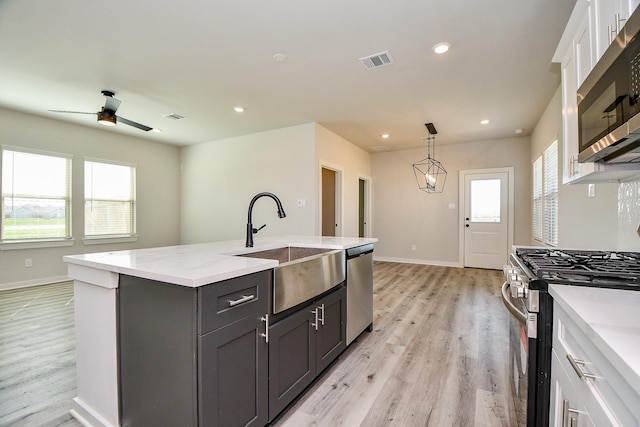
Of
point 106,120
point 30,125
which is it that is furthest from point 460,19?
point 30,125

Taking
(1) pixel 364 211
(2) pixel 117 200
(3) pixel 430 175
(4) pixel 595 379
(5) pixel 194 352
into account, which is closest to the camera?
(4) pixel 595 379

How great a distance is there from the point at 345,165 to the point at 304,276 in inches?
170

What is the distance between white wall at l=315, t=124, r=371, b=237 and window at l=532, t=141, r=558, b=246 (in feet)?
10.2

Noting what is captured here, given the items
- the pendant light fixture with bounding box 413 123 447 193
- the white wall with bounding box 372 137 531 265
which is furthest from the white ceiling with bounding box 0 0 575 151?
the pendant light fixture with bounding box 413 123 447 193

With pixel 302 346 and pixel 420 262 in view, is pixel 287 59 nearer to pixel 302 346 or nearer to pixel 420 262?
pixel 302 346

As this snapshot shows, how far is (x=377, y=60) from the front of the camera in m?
2.85

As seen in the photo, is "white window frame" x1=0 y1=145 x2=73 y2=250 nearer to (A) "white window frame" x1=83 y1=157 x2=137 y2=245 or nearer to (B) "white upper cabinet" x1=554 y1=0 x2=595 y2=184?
(A) "white window frame" x1=83 y1=157 x2=137 y2=245

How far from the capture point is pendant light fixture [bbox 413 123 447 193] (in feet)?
20.4

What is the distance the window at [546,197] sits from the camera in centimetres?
376

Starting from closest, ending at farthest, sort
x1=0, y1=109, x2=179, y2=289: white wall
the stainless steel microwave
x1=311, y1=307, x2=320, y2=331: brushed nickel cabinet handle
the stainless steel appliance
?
the stainless steel microwave
the stainless steel appliance
x1=311, y1=307, x2=320, y2=331: brushed nickel cabinet handle
x1=0, y1=109, x2=179, y2=289: white wall

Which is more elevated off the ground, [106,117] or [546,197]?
[106,117]

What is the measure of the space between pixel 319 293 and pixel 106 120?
11.7ft

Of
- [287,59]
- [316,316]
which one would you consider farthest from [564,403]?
[287,59]

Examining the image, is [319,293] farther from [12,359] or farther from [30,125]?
[30,125]
